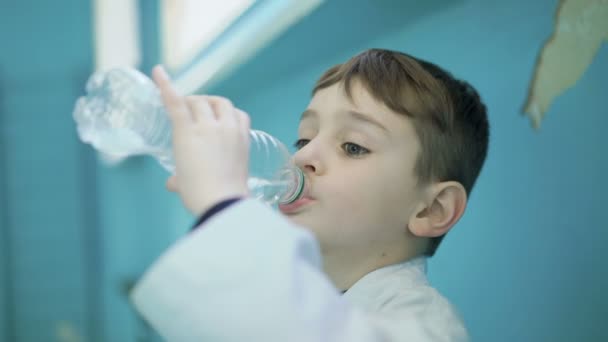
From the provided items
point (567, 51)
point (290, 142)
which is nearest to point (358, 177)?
point (567, 51)

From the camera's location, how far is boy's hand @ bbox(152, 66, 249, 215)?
49 cm

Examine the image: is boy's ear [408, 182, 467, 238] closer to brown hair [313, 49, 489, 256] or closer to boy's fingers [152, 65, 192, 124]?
brown hair [313, 49, 489, 256]

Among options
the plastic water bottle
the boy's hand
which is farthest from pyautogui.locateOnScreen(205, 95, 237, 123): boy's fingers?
the plastic water bottle

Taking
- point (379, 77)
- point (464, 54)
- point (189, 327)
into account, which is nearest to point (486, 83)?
point (464, 54)

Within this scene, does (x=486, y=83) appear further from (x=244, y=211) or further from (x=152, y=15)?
(x=152, y=15)

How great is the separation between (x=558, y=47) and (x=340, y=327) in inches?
21.2

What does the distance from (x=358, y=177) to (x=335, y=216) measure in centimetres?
5

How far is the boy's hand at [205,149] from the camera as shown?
49cm

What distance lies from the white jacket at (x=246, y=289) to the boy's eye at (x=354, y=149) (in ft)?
0.79

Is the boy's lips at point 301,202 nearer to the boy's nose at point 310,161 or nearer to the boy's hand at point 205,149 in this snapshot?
the boy's nose at point 310,161

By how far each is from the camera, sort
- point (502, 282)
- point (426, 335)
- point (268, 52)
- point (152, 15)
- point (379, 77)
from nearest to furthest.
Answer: point (426, 335), point (379, 77), point (502, 282), point (268, 52), point (152, 15)

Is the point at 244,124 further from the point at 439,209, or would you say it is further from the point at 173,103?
the point at 439,209

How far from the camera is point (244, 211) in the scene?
1.56ft

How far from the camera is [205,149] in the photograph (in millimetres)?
499
